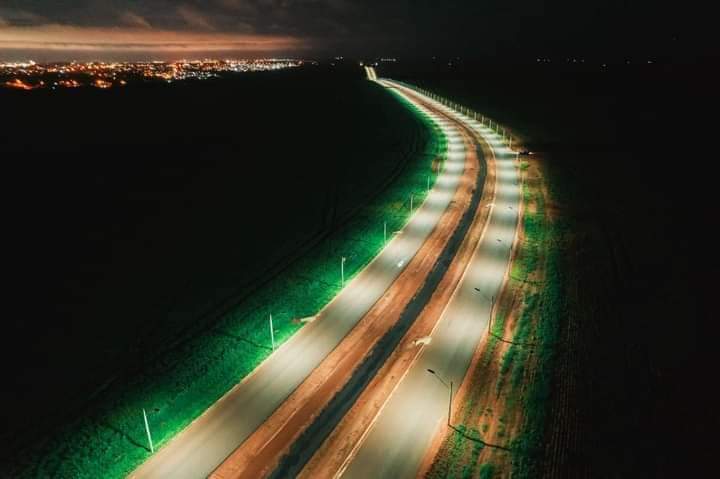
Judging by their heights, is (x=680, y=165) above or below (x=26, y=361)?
above

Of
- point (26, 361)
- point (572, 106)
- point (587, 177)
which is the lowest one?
point (26, 361)

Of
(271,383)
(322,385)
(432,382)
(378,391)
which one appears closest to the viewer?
(378,391)

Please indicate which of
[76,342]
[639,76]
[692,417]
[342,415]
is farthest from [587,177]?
[639,76]

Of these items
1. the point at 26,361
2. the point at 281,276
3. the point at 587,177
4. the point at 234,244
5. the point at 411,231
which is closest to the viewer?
the point at 26,361

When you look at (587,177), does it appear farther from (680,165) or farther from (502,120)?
(502,120)

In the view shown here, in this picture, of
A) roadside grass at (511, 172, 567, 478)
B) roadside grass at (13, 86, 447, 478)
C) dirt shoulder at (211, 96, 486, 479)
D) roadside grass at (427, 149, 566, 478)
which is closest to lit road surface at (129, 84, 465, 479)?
dirt shoulder at (211, 96, 486, 479)

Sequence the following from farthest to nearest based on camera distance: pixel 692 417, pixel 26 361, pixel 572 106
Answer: pixel 572 106 → pixel 26 361 → pixel 692 417

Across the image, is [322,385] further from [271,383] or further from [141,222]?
[141,222]

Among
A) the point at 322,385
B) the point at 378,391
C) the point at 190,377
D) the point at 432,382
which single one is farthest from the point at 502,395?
the point at 190,377
